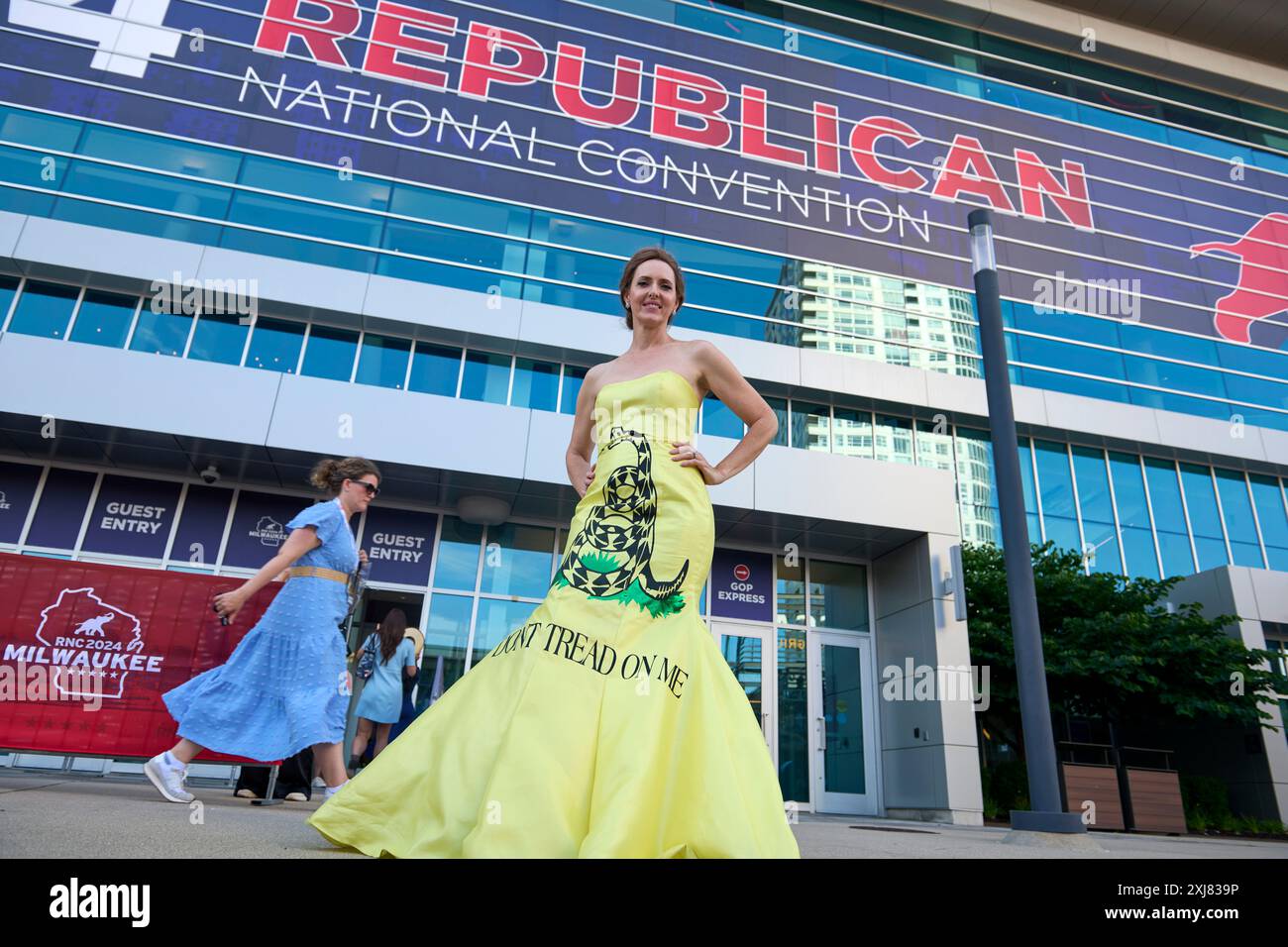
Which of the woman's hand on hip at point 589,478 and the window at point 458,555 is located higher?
the window at point 458,555

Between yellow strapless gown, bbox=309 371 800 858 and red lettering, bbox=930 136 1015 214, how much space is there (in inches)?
660

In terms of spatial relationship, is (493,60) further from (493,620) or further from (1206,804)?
(1206,804)

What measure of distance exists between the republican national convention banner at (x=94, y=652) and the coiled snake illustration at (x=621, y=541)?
13.5 feet

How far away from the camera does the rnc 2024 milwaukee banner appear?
525 inches

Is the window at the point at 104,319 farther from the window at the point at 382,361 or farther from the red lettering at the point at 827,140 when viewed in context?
the red lettering at the point at 827,140

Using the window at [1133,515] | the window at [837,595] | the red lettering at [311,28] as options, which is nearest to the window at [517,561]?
the window at [837,595]

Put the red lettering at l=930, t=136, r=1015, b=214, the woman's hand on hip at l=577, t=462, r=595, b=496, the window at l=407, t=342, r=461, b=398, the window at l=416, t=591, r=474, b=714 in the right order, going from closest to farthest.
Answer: the woman's hand on hip at l=577, t=462, r=595, b=496, the window at l=416, t=591, r=474, b=714, the window at l=407, t=342, r=461, b=398, the red lettering at l=930, t=136, r=1015, b=214

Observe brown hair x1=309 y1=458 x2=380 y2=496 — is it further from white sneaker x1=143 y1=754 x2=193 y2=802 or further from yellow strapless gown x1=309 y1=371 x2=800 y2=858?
yellow strapless gown x1=309 y1=371 x2=800 y2=858

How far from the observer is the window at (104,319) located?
11008 mm

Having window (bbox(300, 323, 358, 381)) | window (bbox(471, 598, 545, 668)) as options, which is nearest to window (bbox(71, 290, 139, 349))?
window (bbox(300, 323, 358, 381))

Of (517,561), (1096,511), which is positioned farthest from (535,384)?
(1096,511)

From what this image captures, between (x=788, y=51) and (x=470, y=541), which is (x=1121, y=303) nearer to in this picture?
(x=788, y=51)
